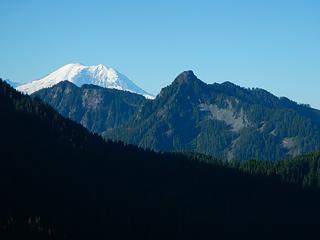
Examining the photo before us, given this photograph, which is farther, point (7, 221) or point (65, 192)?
point (65, 192)

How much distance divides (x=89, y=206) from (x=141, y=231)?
53.4 ft

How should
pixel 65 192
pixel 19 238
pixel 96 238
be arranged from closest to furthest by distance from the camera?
pixel 19 238 → pixel 96 238 → pixel 65 192

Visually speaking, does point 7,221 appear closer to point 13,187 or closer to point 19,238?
point 19,238

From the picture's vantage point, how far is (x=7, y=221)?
151m

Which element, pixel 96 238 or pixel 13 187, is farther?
pixel 13 187

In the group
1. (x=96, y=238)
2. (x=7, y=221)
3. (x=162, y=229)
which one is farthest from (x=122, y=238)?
(x=7, y=221)

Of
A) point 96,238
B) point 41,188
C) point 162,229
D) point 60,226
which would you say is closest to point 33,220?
point 60,226

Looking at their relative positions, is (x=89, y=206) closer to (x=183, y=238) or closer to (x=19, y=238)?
(x=183, y=238)

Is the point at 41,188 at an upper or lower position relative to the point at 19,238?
upper

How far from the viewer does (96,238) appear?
170250 millimetres

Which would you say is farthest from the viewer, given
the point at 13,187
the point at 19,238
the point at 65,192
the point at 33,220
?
the point at 65,192

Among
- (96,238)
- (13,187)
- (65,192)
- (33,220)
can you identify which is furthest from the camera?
(65,192)

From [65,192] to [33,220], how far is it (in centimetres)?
3680

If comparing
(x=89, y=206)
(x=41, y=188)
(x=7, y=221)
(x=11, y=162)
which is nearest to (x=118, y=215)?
(x=89, y=206)
